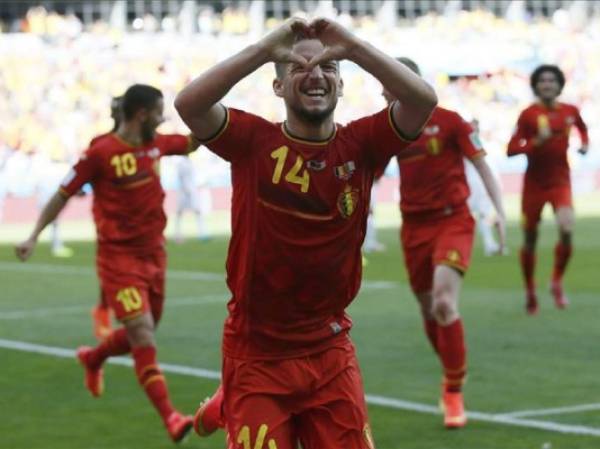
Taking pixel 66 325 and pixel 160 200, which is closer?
pixel 160 200

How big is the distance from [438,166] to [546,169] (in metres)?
5.77

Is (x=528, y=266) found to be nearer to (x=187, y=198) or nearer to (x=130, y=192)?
(x=130, y=192)

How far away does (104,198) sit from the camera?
1034 cm

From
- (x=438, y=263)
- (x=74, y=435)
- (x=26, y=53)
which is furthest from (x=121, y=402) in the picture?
(x=26, y=53)

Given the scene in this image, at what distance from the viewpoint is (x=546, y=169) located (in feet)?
52.4

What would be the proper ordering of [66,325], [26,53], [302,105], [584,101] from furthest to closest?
1. [584,101]
2. [26,53]
3. [66,325]
4. [302,105]

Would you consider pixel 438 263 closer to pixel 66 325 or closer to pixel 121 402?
pixel 121 402

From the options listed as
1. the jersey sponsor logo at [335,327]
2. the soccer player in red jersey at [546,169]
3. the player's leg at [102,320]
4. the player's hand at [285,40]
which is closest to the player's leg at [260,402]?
the jersey sponsor logo at [335,327]

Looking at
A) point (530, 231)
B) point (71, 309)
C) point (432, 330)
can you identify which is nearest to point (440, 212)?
point (432, 330)

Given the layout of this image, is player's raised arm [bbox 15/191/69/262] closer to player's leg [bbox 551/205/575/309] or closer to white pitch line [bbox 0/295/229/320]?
white pitch line [bbox 0/295/229/320]

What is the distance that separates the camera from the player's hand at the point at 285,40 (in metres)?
5.38

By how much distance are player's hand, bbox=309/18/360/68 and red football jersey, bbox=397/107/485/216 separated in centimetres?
486

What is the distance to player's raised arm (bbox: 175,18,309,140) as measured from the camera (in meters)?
5.40

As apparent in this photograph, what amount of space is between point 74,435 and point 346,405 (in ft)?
13.8
